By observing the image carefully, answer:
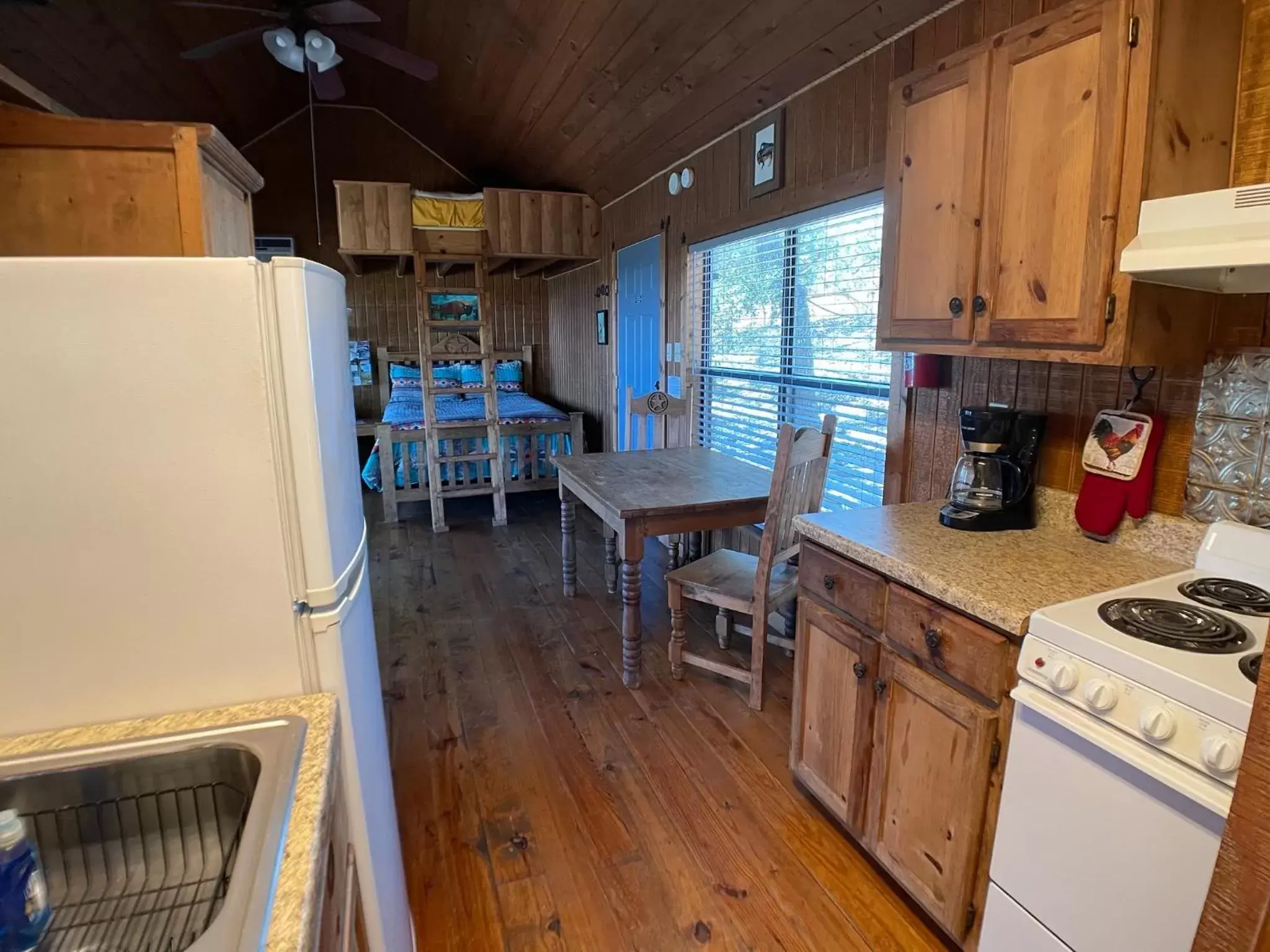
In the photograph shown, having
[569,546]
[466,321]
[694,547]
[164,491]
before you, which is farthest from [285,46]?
[164,491]

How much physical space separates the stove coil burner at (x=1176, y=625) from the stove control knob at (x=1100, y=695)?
0.34 ft

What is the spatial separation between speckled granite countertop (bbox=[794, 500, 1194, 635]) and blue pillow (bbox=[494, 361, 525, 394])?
19.7ft

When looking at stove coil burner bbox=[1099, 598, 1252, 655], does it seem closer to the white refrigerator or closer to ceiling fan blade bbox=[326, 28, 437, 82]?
the white refrigerator

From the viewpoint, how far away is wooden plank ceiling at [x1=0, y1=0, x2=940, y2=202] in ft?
8.75

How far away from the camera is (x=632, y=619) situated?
2676mm

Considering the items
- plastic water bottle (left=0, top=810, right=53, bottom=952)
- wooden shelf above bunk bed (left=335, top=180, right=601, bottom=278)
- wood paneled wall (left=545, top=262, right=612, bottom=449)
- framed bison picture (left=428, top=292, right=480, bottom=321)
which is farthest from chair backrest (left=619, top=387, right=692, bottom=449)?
framed bison picture (left=428, top=292, right=480, bottom=321)

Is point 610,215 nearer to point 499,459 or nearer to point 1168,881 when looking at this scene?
point 499,459

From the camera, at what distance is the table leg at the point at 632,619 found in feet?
8.52

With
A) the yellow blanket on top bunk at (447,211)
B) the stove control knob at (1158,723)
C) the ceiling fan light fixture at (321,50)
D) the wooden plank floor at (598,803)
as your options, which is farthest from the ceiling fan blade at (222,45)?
the stove control knob at (1158,723)

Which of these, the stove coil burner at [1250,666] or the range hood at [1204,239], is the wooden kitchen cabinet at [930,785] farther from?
the range hood at [1204,239]

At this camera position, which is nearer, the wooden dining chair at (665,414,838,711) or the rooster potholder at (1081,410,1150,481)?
the rooster potholder at (1081,410,1150,481)

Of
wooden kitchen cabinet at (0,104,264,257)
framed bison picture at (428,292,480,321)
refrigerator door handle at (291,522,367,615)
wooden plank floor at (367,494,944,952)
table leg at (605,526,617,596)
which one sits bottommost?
wooden plank floor at (367,494,944,952)

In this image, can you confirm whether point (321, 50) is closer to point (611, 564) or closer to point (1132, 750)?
point (611, 564)

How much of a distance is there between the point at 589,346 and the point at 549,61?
268cm
